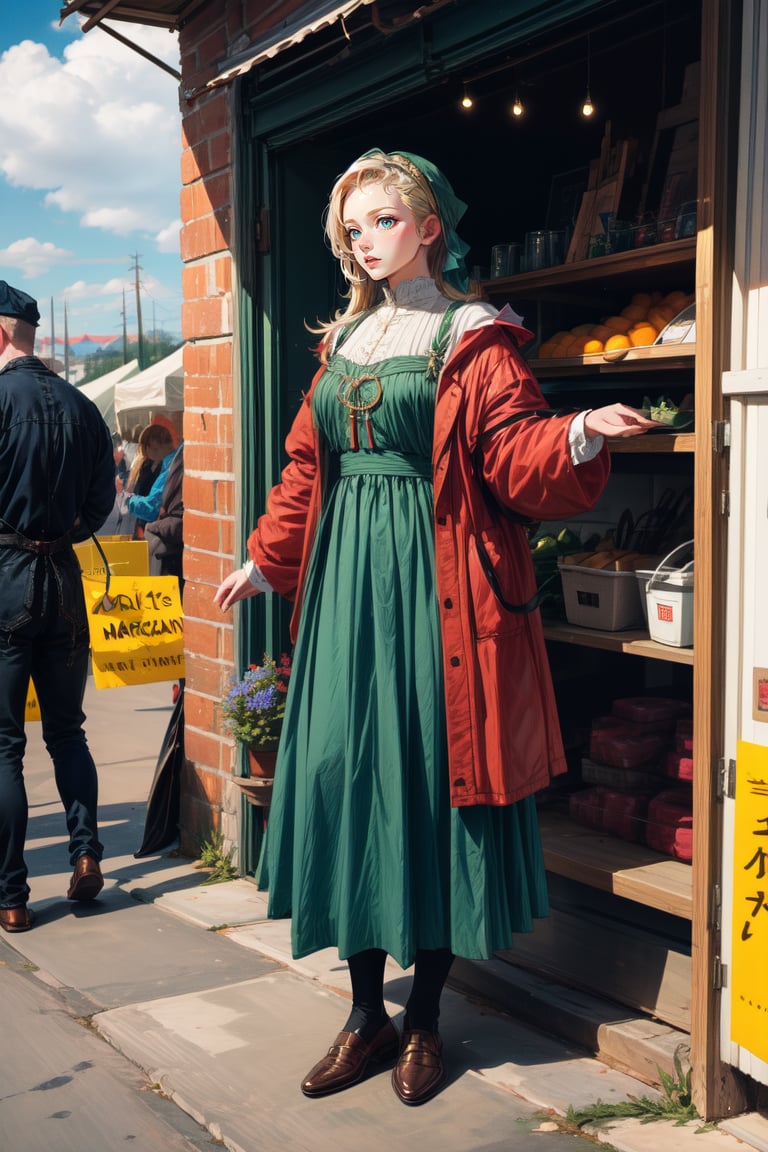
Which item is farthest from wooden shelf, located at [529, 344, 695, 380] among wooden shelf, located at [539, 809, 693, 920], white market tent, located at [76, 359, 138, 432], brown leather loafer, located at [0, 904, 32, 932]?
white market tent, located at [76, 359, 138, 432]

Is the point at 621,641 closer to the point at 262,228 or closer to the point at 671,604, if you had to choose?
the point at 671,604

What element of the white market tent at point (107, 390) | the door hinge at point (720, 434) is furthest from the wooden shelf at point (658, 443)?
the white market tent at point (107, 390)

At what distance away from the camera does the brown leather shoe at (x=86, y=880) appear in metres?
4.16

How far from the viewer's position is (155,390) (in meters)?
16.6

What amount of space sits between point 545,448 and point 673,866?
1230 mm

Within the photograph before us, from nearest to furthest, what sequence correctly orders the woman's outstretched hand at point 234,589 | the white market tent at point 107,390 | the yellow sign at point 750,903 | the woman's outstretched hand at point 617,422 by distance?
the woman's outstretched hand at point 617,422
the yellow sign at point 750,903
the woman's outstretched hand at point 234,589
the white market tent at point 107,390

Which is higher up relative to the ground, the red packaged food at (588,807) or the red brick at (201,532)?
the red brick at (201,532)

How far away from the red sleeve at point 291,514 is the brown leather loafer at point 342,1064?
1.14 meters

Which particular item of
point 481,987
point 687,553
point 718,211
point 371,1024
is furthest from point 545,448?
point 481,987

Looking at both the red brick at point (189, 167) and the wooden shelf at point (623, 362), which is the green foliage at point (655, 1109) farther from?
the red brick at point (189, 167)

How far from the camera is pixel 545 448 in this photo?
254 cm

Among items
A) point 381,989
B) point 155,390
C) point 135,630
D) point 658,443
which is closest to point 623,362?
point 658,443

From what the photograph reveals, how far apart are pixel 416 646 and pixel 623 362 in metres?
1.03

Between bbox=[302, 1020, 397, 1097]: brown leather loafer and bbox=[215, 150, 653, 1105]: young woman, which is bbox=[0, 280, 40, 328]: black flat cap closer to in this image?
bbox=[215, 150, 653, 1105]: young woman
